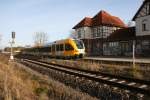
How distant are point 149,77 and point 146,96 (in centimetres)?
553

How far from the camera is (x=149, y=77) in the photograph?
43.4 feet

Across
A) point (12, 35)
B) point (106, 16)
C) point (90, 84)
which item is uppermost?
point (106, 16)

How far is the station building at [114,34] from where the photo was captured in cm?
3780

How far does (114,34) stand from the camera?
46.8 metres

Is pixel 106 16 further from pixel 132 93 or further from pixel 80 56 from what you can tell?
pixel 132 93

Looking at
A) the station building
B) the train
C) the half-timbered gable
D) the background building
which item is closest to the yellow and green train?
the train

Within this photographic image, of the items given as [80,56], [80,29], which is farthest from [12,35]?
[80,29]

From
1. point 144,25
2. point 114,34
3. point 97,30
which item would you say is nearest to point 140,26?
point 144,25

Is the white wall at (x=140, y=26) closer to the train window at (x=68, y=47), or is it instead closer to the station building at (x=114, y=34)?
the station building at (x=114, y=34)

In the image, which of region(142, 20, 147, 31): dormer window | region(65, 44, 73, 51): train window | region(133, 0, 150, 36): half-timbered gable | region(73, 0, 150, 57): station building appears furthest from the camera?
region(142, 20, 147, 31): dormer window

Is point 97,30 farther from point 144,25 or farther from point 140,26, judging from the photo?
point 144,25

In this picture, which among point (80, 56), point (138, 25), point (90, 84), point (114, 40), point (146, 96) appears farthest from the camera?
point (114, 40)

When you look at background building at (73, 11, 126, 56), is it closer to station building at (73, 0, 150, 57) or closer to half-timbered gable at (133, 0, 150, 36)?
station building at (73, 0, 150, 57)

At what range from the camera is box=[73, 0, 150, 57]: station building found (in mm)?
37800
